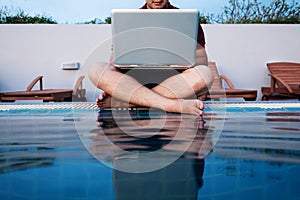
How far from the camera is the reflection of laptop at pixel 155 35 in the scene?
6.34 feet

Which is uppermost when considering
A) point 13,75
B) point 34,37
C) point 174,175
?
point 174,175

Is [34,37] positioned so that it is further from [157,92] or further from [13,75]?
[157,92]

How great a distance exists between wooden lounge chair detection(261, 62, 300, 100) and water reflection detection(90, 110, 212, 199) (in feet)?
11.3

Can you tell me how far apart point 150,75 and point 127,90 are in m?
0.21

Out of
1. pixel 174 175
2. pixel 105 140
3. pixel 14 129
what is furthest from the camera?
pixel 14 129

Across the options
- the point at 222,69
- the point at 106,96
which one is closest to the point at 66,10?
the point at 222,69

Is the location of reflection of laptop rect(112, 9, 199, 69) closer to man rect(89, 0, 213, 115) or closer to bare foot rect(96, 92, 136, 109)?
man rect(89, 0, 213, 115)

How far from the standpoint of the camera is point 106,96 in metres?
2.34

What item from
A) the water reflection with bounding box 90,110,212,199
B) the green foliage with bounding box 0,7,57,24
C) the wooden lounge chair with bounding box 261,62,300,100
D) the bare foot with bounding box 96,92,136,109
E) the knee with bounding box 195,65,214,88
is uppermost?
the water reflection with bounding box 90,110,212,199

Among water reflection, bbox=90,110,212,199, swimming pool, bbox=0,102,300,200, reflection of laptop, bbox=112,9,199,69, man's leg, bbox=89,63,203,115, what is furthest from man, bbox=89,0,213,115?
swimming pool, bbox=0,102,300,200

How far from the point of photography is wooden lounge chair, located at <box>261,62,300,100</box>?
474 cm

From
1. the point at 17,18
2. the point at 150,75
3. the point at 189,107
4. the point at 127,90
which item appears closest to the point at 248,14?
the point at 17,18

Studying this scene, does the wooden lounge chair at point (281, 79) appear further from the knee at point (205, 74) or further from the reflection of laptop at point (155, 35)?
the reflection of laptop at point (155, 35)

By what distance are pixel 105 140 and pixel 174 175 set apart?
1.57 ft
